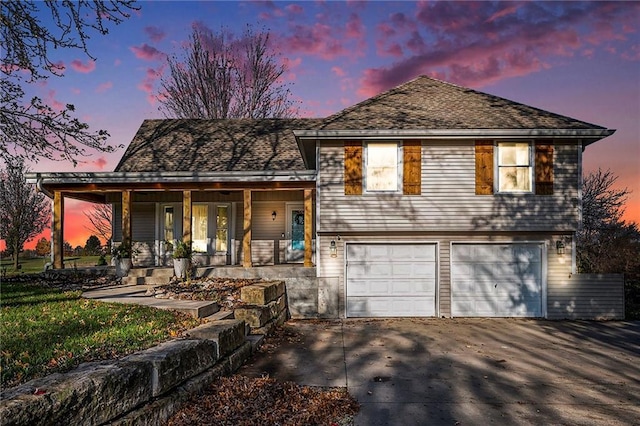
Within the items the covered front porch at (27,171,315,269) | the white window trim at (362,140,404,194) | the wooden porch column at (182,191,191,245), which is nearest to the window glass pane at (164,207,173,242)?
the covered front porch at (27,171,315,269)

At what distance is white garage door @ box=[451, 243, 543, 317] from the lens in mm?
11883

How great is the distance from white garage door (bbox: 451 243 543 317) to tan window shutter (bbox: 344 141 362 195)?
11.2 ft

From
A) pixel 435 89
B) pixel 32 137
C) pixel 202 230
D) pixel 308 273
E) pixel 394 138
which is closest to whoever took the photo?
pixel 32 137

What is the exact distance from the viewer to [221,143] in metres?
17.3

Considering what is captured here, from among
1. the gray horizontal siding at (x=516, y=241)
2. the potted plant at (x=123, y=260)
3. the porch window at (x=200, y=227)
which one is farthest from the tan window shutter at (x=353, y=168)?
the potted plant at (x=123, y=260)

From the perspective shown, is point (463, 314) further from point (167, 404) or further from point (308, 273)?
point (167, 404)

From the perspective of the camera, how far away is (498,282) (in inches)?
468

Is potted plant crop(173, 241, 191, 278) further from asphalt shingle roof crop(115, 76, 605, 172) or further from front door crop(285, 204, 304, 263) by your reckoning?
front door crop(285, 204, 304, 263)

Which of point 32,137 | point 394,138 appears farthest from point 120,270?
point 394,138

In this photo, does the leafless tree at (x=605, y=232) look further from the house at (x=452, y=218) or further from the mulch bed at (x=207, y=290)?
the mulch bed at (x=207, y=290)

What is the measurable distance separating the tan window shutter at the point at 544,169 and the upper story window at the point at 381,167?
3996 mm

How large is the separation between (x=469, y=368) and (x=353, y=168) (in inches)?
252

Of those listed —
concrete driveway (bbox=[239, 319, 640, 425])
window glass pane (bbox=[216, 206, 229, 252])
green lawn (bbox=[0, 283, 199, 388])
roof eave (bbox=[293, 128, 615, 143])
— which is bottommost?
concrete driveway (bbox=[239, 319, 640, 425])

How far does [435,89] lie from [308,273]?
7.83 meters
